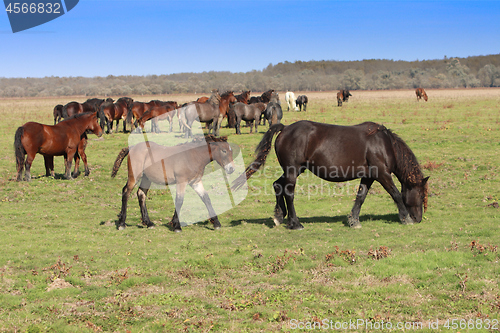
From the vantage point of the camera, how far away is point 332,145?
9.20 m

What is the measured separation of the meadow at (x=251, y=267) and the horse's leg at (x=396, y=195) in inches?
11.9

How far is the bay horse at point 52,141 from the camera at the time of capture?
13695 millimetres

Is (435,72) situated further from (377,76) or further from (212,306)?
(212,306)

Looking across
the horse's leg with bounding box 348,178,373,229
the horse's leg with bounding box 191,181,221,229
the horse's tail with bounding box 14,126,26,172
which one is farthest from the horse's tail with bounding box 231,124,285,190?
the horse's tail with bounding box 14,126,26,172

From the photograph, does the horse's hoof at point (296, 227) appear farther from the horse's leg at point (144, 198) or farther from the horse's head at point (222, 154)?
the horse's leg at point (144, 198)

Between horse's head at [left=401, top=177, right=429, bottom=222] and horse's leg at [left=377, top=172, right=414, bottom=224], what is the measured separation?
12 centimetres

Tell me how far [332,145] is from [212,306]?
471 centimetres

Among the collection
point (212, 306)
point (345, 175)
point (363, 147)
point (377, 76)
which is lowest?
point (212, 306)

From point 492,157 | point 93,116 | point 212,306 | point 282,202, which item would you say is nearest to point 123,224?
point 282,202

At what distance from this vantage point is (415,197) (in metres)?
9.45

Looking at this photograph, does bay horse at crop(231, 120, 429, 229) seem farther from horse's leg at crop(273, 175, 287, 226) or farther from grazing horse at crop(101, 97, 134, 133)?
grazing horse at crop(101, 97, 134, 133)

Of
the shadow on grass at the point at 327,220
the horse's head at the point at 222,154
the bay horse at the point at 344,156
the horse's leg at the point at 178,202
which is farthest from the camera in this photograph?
the shadow on grass at the point at 327,220

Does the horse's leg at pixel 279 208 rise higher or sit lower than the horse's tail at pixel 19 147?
lower

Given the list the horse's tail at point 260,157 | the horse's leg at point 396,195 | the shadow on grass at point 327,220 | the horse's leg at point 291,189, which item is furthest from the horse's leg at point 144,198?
the horse's leg at point 396,195
